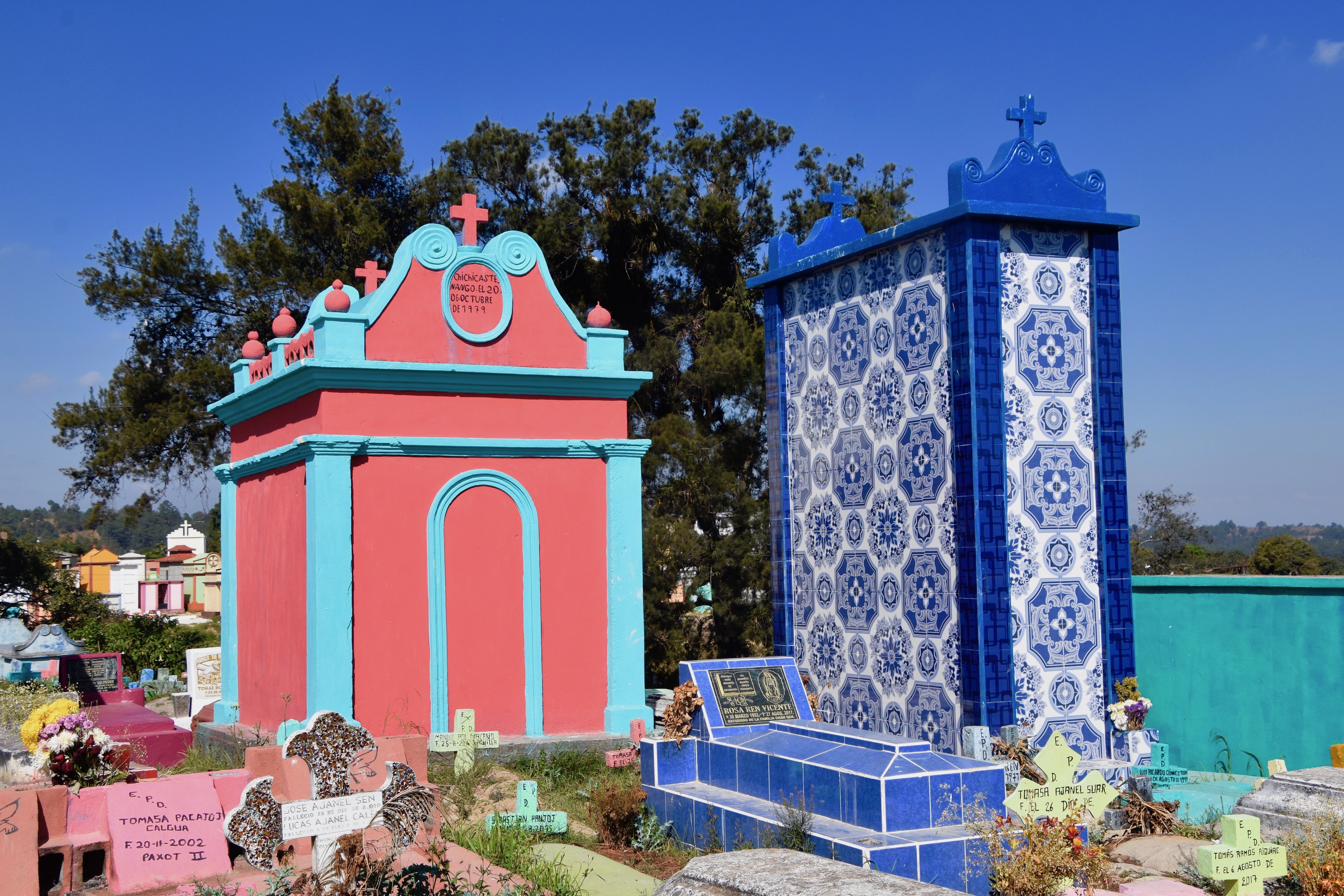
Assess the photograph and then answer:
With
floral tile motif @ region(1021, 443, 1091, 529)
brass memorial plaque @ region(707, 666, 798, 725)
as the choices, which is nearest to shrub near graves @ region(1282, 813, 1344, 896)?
floral tile motif @ region(1021, 443, 1091, 529)

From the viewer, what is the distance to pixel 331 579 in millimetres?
11047

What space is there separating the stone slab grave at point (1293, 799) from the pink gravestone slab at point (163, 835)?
5977 mm

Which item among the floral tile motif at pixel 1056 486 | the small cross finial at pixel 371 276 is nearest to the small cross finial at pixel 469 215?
the small cross finial at pixel 371 276

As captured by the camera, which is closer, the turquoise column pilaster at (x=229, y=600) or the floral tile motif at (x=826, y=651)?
the floral tile motif at (x=826, y=651)

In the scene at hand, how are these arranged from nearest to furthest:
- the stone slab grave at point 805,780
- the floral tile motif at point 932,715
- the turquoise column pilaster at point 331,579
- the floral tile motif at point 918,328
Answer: the stone slab grave at point 805,780 < the floral tile motif at point 932,715 < the floral tile motif at point 918,328 < the turquoise column pilaster at point 331,579

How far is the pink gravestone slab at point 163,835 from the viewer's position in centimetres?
652

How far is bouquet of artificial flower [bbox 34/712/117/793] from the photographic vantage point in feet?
23.8

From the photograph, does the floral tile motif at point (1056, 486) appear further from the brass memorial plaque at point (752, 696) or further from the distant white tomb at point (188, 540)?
the distant white tomb at point (188, 540)

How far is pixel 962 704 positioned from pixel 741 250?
16.5m

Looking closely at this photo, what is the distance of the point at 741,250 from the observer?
2370cm

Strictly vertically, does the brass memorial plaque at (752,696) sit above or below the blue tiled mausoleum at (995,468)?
below

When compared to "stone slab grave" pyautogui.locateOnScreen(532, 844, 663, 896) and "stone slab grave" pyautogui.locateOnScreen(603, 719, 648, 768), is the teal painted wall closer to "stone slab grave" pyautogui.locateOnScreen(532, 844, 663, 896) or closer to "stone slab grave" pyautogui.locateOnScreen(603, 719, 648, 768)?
"stone slab grave" pyautogui.locateOnScreen(603, 719, 648, 768)

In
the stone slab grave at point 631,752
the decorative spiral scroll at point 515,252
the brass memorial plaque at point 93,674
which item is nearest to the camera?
the stone slab grave at point 631,752

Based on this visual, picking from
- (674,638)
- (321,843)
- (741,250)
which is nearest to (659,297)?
(741,250)
